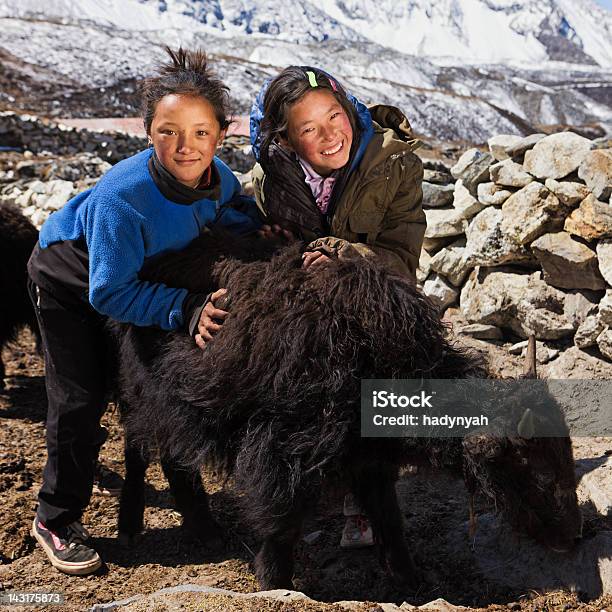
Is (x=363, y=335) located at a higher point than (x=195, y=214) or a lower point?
lower

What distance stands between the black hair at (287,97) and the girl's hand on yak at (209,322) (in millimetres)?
828

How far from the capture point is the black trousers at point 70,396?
2936 mm

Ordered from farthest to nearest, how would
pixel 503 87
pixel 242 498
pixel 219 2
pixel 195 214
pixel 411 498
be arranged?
pixel 219 2 < pixel 503 87 < pixel 411 498 < pixel 195 214 < pixel 242 498

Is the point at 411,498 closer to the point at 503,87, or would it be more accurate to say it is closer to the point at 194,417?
the point at 194,417

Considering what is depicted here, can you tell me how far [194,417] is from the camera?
8.55 ft

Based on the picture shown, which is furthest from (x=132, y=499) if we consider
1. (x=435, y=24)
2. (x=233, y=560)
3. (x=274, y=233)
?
(x=435, y=24)

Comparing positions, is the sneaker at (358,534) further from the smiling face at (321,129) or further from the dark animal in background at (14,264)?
the dark animal in background at (14,264)

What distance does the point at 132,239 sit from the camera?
2523mm

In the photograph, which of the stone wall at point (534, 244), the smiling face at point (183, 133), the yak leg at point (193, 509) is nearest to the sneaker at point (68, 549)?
the yak leg at point (193, 509)

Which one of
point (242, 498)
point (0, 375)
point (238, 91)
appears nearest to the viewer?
point (242, 498)

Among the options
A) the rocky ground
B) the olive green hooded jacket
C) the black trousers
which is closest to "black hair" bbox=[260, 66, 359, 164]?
the olive green hooded jacket

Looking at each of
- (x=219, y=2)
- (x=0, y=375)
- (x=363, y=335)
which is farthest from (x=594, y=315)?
(x=219, y=2)

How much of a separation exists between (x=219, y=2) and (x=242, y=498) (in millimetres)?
108364

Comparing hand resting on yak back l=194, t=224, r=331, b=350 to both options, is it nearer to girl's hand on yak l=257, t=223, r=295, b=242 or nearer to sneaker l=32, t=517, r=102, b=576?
girl's hand on yak l=257, t=223, r=295, b=242
